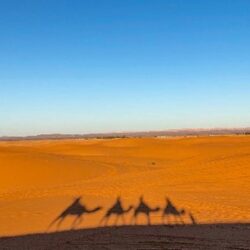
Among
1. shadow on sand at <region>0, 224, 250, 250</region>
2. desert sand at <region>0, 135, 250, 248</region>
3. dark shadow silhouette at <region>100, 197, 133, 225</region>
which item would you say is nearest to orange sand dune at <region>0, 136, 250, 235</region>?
desert sand at <region>0, 135, 250, 248</region>

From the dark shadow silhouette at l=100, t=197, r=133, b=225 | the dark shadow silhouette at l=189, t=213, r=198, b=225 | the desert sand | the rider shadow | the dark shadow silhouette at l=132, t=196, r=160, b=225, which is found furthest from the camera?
the dark shadow silhouette at l=132, t=196, r=160, b=225

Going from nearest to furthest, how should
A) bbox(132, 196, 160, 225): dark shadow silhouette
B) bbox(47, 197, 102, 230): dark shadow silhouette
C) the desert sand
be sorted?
1. bbox(47, 197, 102, 230): dark shadow silhouette
2. the desert sand
3. bbox(132, 196, 160, 225): dark shadow silhouette

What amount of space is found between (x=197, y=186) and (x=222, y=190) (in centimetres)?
146

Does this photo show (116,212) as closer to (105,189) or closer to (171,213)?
(171,213)

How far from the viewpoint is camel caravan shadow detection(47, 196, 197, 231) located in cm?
1312

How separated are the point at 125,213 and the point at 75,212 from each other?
1.57 m

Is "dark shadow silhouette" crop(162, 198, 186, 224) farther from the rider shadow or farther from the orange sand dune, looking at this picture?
the orange sand dune

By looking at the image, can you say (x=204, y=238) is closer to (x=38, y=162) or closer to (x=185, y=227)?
(x=185, y=227)

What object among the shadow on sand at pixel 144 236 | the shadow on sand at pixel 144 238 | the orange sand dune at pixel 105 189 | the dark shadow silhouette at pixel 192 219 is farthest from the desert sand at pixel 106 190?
the shadow on sand at pixel 144 238

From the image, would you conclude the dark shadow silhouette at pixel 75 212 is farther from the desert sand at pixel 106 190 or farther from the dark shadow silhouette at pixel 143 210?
the dark shadow silhouette at pixel 143 210

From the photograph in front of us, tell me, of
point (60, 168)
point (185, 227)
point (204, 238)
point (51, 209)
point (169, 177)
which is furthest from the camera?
point (60, 168)

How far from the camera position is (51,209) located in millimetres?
15523

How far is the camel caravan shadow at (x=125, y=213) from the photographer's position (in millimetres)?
13117

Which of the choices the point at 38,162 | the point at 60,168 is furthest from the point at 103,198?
the point at 38,162
